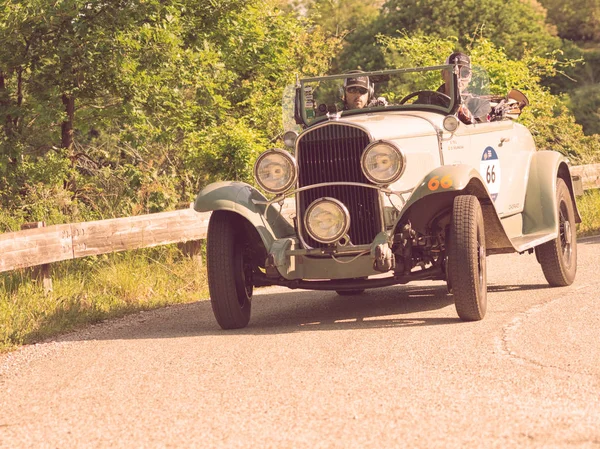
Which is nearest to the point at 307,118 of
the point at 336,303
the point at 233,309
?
the point at 336,303

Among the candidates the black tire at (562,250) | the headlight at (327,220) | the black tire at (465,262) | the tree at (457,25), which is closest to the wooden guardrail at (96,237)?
the headlight at (327,220)

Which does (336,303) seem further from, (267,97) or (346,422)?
(267,97)

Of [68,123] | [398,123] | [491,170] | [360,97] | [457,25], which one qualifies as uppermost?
[457,25]

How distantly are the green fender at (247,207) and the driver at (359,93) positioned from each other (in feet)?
4.93

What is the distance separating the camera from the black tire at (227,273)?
27.7ft

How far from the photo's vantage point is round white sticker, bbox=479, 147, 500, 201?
9508 mm

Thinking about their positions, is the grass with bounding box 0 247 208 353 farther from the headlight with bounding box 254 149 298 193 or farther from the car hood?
the car hood

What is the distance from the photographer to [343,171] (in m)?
8.44

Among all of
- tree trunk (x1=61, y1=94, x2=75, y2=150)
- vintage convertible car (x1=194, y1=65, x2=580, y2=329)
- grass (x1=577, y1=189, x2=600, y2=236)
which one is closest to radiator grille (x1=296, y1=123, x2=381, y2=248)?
vintage convertible car (x1=194, y1=65, x2=580, y2=329)

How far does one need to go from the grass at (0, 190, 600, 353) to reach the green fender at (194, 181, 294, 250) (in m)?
1.59

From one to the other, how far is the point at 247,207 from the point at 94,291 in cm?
260

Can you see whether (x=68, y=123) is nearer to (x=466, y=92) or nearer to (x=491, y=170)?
(x=466, y=92)

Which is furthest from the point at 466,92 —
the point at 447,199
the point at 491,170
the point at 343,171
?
the point at 343,171

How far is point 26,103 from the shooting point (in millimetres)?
14320
